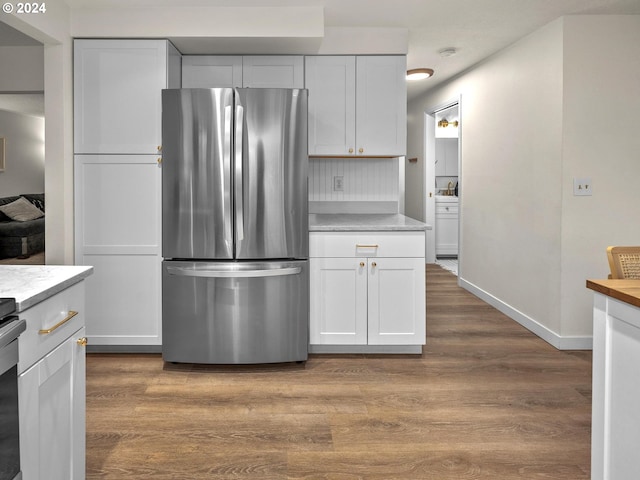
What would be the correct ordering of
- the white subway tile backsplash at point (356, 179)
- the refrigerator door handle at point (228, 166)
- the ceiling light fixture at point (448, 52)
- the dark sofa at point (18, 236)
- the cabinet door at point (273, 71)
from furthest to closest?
the dark sofa at point (18, 236) < the ceiling light fixture at point (448, 52) < the white subway tile backsplash at point (356, 179) < the cabinet door at point (273, 71) < the refrigerator door handle at point (228, 166)

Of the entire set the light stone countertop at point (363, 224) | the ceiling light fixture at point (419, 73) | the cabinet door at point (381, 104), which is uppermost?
the ceiling light fixture at point (419, 73)

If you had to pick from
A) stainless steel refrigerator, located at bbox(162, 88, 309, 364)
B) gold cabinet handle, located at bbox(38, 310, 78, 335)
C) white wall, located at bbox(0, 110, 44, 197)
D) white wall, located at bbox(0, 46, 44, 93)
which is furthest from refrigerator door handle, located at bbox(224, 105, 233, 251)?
white wall, located at bbox(0, 110, 44, 197)

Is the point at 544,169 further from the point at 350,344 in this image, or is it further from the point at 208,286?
the point at 208,286

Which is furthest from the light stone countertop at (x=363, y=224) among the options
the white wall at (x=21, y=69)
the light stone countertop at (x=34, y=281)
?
the white wall at (x=21, y=69)

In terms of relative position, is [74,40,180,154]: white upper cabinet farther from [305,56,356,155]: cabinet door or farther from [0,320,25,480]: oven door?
[0,320,25,480]: oven door

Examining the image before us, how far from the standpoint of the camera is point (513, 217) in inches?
177

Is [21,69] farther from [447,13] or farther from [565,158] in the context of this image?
[565,158]

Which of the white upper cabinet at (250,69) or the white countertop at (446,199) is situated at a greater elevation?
the white upper cabinet at (250,69)

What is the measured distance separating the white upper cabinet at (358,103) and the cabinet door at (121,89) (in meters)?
1.11

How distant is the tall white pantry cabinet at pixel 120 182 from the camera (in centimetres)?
350

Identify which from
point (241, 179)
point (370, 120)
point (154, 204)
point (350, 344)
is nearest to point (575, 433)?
point (350, 344)

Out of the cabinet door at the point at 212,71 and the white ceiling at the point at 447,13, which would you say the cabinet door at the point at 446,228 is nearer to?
the white ceiling at the point at 447,13

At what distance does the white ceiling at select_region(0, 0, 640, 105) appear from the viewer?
3402mm

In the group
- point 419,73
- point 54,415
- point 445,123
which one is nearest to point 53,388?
point 54,415
